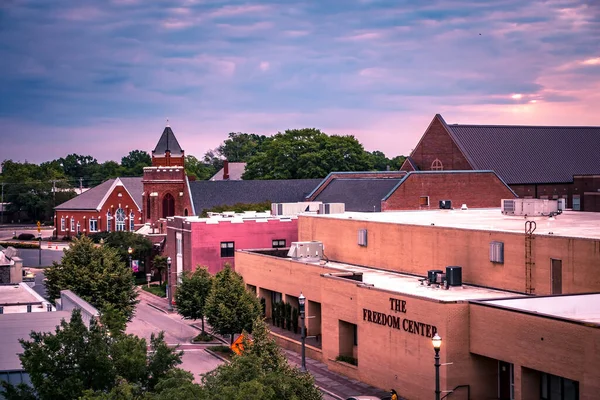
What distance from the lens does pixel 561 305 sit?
115 ft

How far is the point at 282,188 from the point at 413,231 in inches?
2028

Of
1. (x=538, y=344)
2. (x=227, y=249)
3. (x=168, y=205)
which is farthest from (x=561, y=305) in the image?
(x=168, y=205)

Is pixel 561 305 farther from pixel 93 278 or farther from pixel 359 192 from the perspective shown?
pixel 359 192

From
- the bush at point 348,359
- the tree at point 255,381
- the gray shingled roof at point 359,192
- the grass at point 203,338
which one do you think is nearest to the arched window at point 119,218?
the gray shingled roof at point 359,192

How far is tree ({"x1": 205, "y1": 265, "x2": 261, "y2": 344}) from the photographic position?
171 ft

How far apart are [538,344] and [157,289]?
55.7 m

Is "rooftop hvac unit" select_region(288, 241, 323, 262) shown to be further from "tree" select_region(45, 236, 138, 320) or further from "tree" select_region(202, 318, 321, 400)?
"tree" select_region(202, 318, 321, 400)

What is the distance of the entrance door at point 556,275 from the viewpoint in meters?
39.9

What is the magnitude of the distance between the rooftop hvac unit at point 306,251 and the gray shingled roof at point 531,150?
39808 millimetres

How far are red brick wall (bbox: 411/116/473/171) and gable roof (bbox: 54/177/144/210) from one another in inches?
2120

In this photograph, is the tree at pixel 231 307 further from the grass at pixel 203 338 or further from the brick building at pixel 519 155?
the brick building at pixel 519 155

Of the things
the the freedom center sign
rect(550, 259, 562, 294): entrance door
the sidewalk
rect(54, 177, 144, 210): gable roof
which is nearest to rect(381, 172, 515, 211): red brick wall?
the sidewalk

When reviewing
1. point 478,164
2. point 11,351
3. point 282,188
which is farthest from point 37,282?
point 11,351

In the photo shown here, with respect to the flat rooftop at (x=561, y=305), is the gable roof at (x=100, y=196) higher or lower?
higher
